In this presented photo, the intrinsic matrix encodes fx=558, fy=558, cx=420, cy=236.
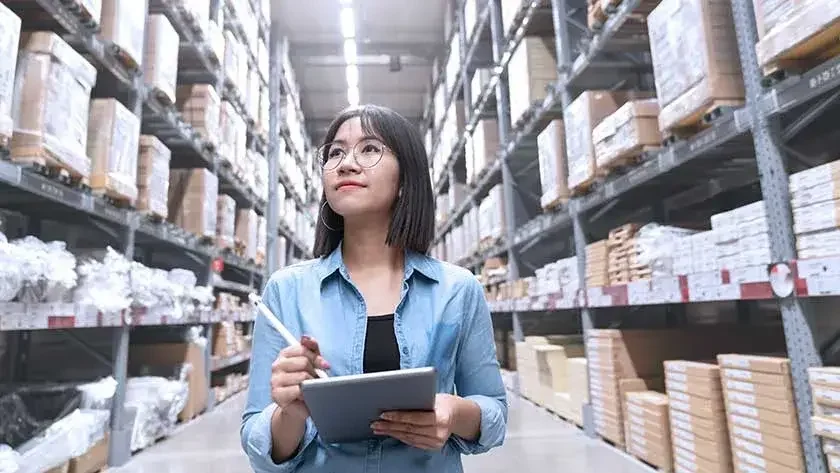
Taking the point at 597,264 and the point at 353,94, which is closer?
the point at 597,264

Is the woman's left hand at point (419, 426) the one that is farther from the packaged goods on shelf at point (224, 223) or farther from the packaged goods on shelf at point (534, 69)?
the packaged goods on shelf at point (224, 223)

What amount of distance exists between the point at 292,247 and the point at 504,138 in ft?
23.4

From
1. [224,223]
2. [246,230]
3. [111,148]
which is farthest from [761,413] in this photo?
[246,230]

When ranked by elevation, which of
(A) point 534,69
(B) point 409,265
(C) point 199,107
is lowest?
(B) point 409,265

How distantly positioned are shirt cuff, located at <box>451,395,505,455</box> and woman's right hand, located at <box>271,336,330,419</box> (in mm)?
377

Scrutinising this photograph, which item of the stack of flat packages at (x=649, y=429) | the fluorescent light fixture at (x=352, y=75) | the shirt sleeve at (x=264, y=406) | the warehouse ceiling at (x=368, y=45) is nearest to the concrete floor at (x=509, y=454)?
the stack of flat packages at (x=649, y=429)

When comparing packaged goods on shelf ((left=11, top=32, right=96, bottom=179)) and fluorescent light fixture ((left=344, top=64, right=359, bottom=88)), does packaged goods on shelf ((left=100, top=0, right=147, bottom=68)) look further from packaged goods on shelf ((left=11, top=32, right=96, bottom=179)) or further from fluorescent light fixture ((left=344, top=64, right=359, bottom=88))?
fluorescent light fixture ((left=344, top=64, right=359, bottom=88))

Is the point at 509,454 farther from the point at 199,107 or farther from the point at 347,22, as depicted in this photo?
the point at 347,22

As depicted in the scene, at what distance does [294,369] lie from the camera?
3.18ft

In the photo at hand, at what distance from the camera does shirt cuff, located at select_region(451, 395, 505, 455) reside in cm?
117

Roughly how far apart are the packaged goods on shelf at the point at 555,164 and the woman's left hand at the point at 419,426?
3653mm

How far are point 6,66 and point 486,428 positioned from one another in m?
2.53

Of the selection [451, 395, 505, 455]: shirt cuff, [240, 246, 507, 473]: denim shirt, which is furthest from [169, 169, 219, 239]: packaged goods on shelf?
[451, 395, 505, 455]: shirt cuff

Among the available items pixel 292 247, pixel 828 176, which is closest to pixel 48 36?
pixel 828 176
